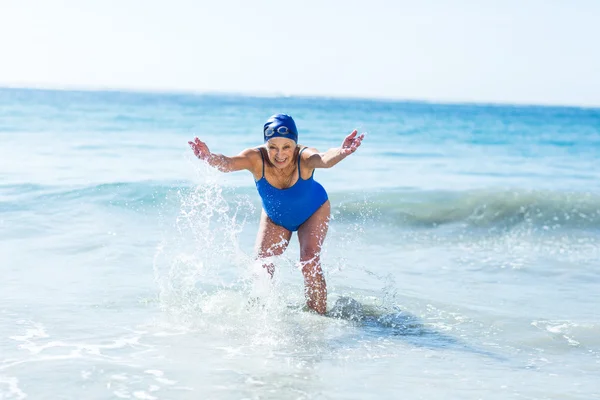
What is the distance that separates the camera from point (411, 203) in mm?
13766

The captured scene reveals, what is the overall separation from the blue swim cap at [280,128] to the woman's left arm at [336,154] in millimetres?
252

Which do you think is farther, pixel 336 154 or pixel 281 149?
pixel 281 149

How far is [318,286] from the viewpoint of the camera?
6555mm

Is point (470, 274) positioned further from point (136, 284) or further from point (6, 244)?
point (6, 244)

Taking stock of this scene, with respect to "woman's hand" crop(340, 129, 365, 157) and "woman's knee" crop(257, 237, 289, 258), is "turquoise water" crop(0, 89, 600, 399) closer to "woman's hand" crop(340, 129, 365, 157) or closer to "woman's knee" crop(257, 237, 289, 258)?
"woman's knee" crop(257, 237, 289, 258)

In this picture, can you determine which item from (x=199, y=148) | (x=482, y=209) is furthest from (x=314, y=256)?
(x=482, y=209)

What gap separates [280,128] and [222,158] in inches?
21.9

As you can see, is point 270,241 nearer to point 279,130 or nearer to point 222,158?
point 222,158

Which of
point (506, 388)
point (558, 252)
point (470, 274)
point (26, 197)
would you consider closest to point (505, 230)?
point (558, 252)

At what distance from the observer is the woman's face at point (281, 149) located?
6.08 m

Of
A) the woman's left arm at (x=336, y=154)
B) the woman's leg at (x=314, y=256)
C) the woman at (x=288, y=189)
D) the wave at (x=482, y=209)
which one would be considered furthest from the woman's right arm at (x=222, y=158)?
the wave at (x=482, y=209)

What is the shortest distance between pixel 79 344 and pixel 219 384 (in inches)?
54.2

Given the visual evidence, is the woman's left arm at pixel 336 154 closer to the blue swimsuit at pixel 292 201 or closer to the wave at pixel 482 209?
the blue swimsuit at pixel 292 201

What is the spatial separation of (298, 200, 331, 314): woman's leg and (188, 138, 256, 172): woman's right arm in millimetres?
795
